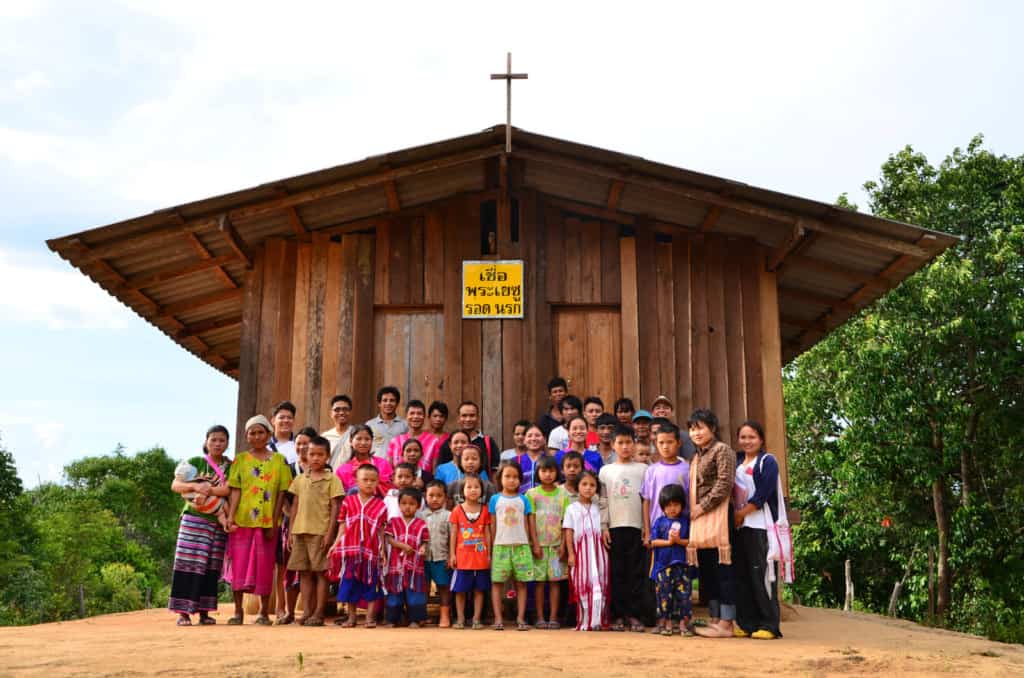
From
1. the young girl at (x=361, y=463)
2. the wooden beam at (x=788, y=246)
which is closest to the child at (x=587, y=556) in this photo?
the young girl at (x=361, y=463)

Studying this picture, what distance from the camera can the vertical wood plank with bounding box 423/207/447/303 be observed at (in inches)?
359

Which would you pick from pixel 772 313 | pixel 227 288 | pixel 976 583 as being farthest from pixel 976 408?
pixel 227 288

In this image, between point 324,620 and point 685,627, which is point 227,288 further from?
point 685,627

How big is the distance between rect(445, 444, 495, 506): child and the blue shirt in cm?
132

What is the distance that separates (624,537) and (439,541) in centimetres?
141

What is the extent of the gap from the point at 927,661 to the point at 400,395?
507 cm

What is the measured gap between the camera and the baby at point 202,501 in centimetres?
711

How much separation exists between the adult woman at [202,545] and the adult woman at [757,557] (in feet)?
13.1

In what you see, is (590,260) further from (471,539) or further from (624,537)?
(471,539)

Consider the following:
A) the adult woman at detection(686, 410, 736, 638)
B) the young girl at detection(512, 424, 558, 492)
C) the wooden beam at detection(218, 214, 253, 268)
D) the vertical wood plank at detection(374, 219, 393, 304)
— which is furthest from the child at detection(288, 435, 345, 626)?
the adult woman at detection(686, 410, 736, 638)

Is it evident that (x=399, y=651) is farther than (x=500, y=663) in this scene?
Yes

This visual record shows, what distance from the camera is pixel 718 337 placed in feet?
29.4

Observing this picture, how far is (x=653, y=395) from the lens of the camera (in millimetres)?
8852

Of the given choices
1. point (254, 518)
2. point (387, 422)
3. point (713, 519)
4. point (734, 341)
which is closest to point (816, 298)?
point (734, 341)
